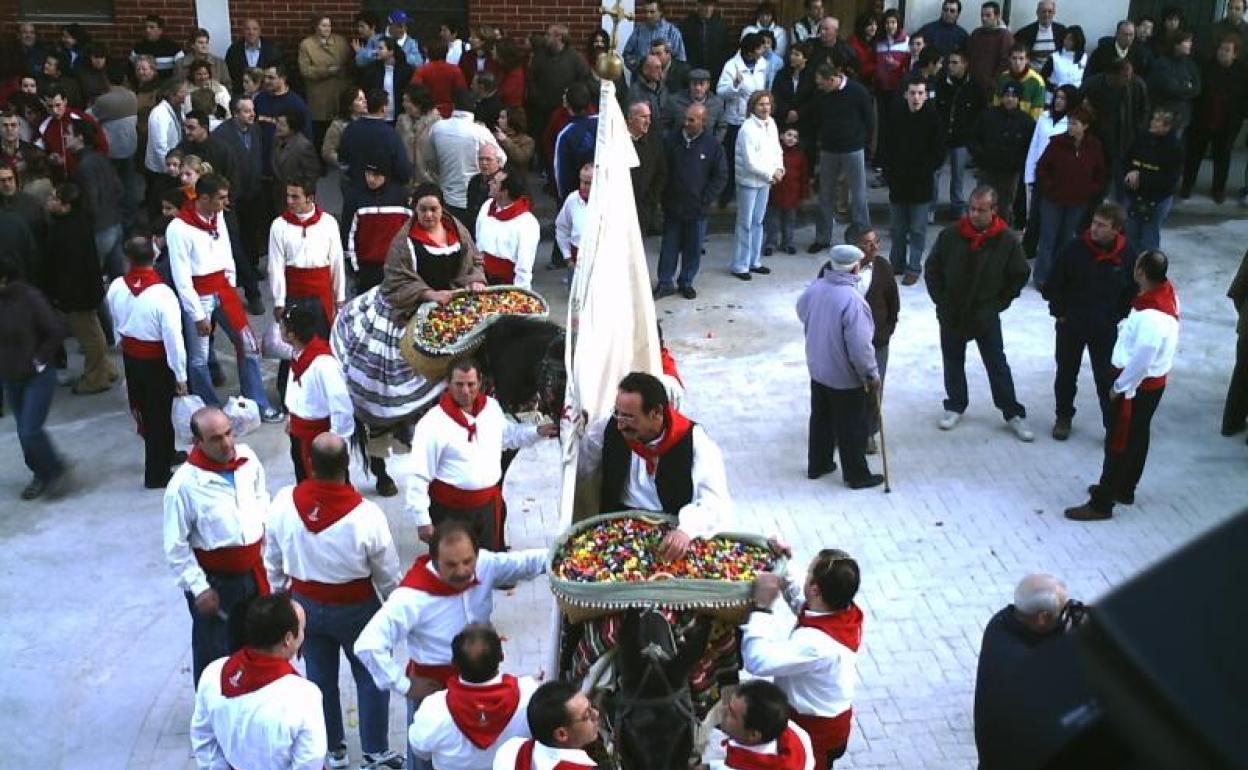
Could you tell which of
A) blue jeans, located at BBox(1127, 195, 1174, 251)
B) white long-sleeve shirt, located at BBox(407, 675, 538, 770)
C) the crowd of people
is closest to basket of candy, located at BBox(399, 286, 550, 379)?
the crowd of people

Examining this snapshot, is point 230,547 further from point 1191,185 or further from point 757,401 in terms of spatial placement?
point 1191,185

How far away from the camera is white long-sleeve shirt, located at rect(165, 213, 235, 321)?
30.1 feet

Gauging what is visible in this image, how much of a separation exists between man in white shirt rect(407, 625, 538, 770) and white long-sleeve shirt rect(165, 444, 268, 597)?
1.72m

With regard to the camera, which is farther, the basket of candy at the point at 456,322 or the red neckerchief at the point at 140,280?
the red neckerchief at the point at 140,280

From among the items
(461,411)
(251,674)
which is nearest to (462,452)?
(461,411)

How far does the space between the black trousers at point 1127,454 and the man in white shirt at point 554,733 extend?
500 centimetres

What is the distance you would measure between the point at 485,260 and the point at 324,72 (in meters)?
6.22

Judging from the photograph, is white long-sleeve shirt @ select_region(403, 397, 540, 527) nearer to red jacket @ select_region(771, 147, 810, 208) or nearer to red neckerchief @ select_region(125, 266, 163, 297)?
red neckerchief @ select_region(125, 266, 163, 297)

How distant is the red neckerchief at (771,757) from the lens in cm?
445

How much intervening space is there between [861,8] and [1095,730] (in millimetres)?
15997

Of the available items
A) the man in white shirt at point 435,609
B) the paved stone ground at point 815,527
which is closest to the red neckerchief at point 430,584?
the man in white shirt at point 435,609

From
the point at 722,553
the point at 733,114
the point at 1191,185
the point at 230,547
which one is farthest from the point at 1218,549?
the point at 1191,185

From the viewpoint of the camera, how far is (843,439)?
28.8 ft

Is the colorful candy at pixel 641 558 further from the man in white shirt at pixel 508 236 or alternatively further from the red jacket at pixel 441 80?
the red jacket at pixel 441 80
